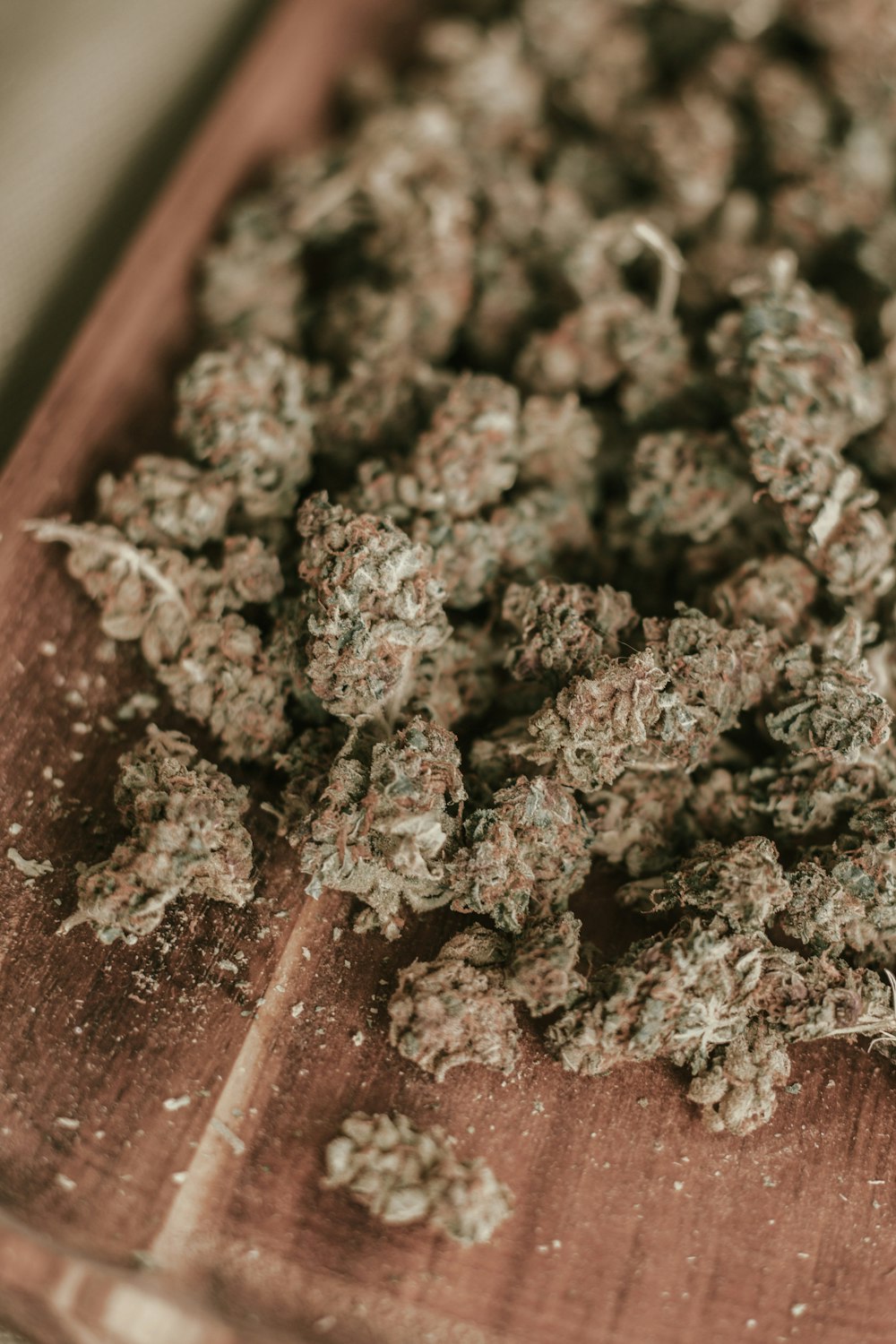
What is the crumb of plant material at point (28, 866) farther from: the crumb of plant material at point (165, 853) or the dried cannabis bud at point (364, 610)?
the dried cannabis bud at point (364, 610)

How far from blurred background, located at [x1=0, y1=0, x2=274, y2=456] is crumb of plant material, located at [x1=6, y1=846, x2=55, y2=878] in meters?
0.97

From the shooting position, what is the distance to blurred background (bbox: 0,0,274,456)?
2307 millimetres

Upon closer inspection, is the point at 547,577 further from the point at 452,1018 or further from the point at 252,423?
the point at 452,1018

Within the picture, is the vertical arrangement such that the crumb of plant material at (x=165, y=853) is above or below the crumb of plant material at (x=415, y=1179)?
above

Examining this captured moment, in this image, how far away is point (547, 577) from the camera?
72.0 inches

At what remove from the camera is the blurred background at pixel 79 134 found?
2.31 m

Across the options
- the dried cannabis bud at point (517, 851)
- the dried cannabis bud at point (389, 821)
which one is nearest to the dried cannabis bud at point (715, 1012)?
the dried cannabis bud at point (517, 851)

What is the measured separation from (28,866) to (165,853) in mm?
265

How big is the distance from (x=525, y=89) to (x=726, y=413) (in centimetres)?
110

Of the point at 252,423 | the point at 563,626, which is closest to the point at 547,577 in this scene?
the point at 563,626

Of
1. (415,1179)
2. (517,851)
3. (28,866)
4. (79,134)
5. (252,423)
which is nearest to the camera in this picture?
(415,1179)

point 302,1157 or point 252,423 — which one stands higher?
point 252,423

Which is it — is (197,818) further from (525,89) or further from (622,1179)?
(525,89)

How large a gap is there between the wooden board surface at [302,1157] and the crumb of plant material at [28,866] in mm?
14
